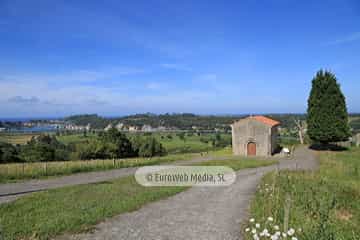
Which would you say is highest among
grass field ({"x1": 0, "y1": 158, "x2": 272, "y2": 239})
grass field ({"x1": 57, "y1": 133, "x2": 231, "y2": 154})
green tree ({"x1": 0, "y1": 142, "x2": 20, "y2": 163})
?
grass field ({"x1": 0, "y1": 158, "x2": 272, "y2": 239})

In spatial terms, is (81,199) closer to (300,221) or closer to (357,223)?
(300,221)

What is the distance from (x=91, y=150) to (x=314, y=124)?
32724 mm

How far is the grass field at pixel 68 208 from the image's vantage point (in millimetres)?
6895

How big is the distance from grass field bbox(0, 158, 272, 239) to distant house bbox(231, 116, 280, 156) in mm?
22918

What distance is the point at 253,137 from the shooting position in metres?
33.8

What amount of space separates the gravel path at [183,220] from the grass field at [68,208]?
1.66 ft

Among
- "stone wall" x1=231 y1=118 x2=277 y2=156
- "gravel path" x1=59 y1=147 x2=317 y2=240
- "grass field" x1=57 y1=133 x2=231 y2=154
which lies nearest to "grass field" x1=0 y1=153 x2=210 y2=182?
"gravel path" x1=59 y1=147 x2=317 y2=240

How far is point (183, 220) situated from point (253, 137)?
90.7 feet

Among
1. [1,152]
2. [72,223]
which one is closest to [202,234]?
[72,223]

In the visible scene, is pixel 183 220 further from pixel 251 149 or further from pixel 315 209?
pixel 251 149

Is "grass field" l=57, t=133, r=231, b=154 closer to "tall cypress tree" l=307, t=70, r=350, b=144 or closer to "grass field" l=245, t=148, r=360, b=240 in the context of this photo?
"tall cypress tree" l=307, t=70, r=350, b=144

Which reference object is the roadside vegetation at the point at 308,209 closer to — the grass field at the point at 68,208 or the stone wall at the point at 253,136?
the grass field at the point at 68,208

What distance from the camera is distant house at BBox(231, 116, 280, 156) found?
33000 mm

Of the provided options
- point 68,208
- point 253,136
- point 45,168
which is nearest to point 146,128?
point 253,136
